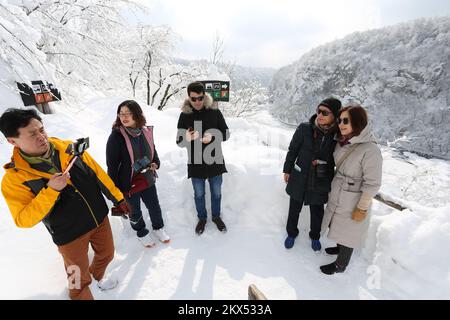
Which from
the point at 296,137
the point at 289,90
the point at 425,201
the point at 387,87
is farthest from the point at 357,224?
the point at 289,90

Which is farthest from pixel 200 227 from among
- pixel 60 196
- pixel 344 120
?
pixel 344 120

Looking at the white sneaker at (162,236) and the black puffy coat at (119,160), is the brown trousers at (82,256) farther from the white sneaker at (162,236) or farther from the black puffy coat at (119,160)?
the white sneaker at (162,236)

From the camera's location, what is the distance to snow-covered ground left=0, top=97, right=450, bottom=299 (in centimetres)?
251

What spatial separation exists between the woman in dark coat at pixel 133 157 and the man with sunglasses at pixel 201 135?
472 mm

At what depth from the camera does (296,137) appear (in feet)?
9.12

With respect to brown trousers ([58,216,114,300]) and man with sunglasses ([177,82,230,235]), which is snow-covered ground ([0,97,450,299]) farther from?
man with sunglasses ([177,82,230,235])

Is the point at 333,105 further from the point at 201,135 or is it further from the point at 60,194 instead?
the point at 60,194

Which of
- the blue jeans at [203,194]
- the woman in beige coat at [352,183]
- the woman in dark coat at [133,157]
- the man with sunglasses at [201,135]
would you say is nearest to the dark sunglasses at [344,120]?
the woman in beige coat at [352,183]

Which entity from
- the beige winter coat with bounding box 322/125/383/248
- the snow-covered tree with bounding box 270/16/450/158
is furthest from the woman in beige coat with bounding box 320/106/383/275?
the snow-covered tree with bounding box 270/16/450/158

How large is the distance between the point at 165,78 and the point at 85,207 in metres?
18.3

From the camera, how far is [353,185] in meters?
2.44

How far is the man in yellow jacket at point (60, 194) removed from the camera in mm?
1613

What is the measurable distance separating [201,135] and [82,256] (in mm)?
1792

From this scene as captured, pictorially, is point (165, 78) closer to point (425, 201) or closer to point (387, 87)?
point (425, 201)
